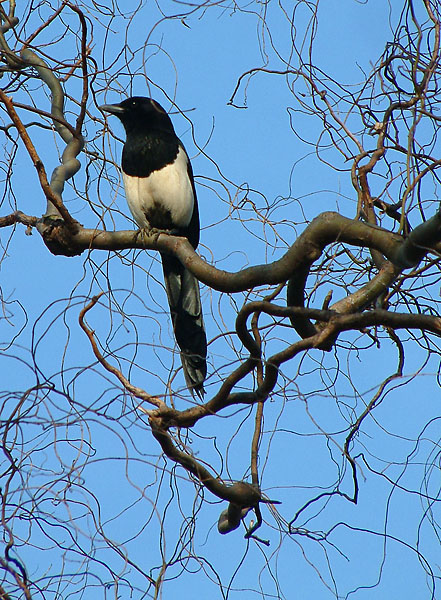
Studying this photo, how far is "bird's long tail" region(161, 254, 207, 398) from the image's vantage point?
16.0 feet

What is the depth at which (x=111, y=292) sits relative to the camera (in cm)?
328

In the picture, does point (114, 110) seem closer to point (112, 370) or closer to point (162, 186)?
point (162, 186)

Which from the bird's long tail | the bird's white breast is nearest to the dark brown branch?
the bird's long tail

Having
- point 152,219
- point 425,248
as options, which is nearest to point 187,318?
point 152,219

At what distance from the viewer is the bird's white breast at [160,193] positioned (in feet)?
16.7

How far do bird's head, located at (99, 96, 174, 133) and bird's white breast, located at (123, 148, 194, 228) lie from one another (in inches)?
10.2

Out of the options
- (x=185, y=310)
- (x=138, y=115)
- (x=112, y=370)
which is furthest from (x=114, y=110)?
(x=112, y=370)

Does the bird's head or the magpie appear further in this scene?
the bird's head

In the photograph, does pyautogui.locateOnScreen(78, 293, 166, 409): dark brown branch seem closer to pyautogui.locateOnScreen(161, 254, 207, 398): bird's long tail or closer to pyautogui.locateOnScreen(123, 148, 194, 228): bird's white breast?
pyautogui.locateOnScreen(161, 254, 207, 398): bird's long tail

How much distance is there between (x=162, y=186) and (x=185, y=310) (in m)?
0.72

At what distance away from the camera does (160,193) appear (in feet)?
16.7

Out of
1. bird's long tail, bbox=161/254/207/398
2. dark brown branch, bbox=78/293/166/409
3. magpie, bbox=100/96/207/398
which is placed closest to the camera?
dark brown branch, bbox=78/293/166/409

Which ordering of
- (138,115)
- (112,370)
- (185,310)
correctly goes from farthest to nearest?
(138,115) → (185,310) → (112,370)

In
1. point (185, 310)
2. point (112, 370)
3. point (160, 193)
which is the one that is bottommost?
point (112, 370)
